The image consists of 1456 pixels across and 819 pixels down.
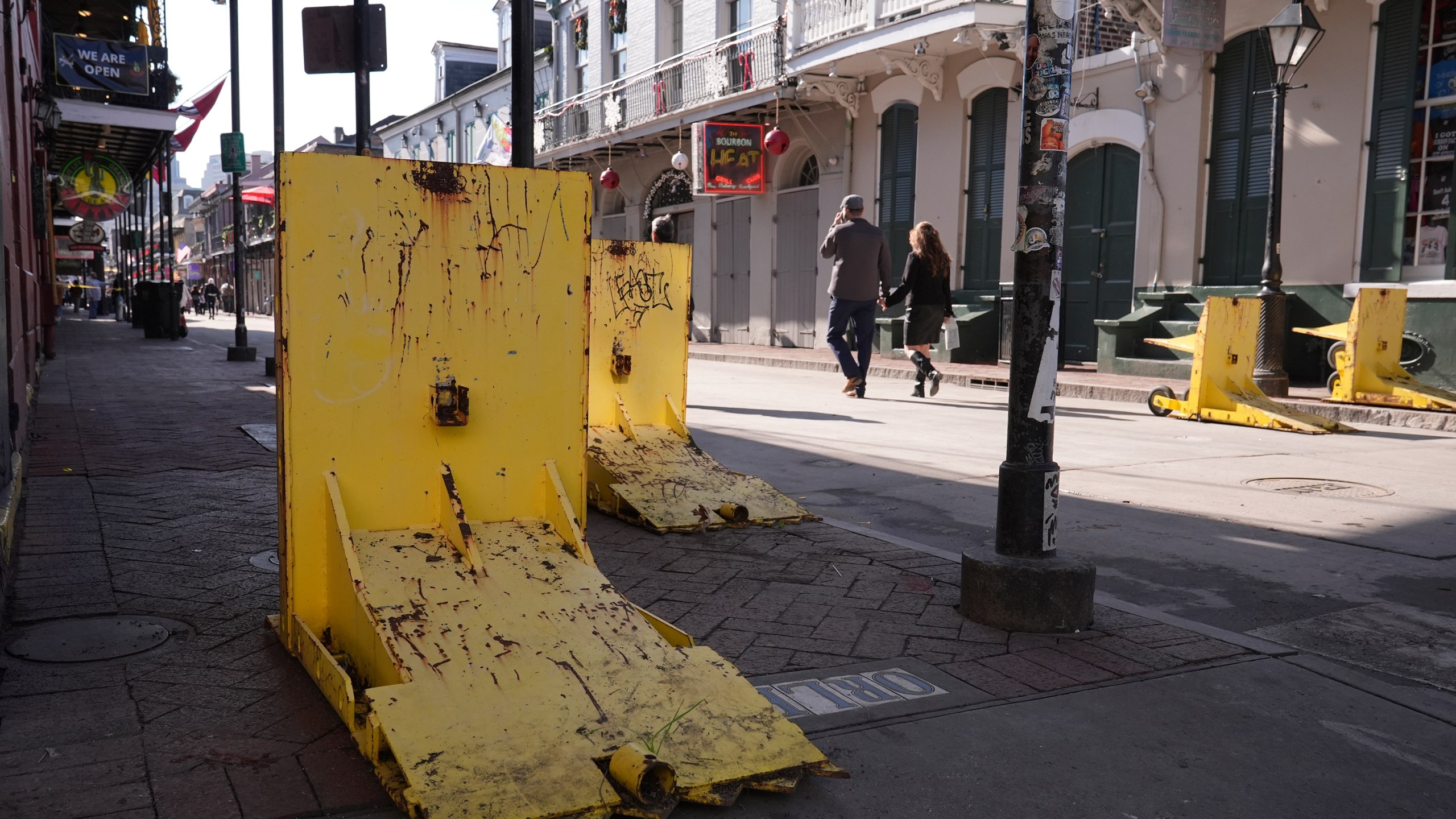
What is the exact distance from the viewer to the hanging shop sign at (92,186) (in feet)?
68.4

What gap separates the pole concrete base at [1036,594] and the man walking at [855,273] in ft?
24.5

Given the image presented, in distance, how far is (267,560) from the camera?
4.46 meters

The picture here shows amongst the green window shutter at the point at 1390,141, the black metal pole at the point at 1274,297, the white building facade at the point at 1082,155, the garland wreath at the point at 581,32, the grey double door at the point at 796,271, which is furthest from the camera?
the garland wreath at the point at 581,32

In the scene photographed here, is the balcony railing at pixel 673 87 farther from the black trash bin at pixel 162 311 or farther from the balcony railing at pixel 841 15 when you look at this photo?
the black trash bin at pixel 162 311

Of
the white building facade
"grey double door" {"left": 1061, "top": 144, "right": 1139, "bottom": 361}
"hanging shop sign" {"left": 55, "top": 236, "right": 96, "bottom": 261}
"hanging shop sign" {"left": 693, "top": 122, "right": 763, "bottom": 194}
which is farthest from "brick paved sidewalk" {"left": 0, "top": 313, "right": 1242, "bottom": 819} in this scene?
"hanging shop sign" {"left": 55, "top": 236, "right": 96, "bottom": 261}

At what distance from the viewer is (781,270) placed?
72.8 feet

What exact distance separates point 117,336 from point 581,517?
26.1 metres

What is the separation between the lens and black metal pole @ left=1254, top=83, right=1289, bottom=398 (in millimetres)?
10891

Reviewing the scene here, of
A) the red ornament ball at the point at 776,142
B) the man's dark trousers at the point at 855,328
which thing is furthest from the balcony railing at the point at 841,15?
the man's dark trousers at the point at 855,328

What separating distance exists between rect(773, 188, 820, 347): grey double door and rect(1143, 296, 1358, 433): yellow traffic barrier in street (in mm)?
11663

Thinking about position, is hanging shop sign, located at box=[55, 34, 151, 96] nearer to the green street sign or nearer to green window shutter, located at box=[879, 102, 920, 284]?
the green street sign

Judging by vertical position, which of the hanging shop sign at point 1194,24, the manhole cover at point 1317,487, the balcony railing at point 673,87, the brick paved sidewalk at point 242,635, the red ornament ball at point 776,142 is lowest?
the brick paved sidewalk at point 242,635

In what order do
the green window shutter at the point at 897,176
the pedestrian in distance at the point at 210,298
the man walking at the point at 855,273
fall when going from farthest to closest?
the pedestrian in distance at the point at 210,298 → the green window shutter at the point at 897,176 → the man walking at the point at 855,273

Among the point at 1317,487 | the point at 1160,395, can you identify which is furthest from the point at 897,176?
the point at 1317,487
